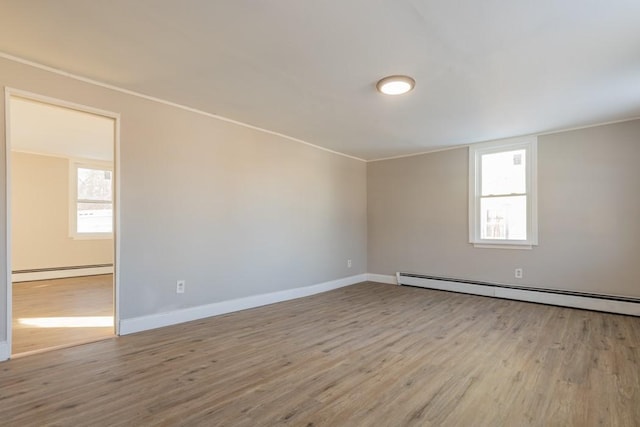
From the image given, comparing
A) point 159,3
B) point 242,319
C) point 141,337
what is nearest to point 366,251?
point 242,319

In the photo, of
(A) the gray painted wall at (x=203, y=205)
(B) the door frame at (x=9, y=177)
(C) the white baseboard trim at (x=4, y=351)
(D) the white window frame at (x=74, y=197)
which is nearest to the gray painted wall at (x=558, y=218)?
(A) the gray painted wall at (x=203, y=205)

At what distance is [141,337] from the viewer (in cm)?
311

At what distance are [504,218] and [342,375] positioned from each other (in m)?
3.79

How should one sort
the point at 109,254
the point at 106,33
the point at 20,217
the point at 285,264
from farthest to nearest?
1. the point at 109,254
2. the point at 20,217
3. the point at 285,264
4. the point at 106,33

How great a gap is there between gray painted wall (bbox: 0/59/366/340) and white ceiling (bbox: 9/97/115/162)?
0.54m

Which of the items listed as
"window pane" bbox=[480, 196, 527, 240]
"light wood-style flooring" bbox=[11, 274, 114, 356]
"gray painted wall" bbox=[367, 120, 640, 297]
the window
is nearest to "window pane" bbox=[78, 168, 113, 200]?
"light wood-style flooring" bbox=[11, 274, 114, 356]

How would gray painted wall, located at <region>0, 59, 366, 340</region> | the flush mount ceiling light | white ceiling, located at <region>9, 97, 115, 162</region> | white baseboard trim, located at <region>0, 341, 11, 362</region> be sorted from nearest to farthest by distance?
white baseboard trim, located at <region>0, 341, 11, 362</region> < the flush mount ceiling light < gray painted wall, located at <region>0, 59, 366, 340</region> < white ceiling, located at <region>9, 97, 115, 162</region>

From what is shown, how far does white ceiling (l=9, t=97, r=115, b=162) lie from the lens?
409 centimetres

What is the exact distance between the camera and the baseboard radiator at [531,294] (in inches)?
155

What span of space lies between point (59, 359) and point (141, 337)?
62cm

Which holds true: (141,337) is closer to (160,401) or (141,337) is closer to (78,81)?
(160,401)

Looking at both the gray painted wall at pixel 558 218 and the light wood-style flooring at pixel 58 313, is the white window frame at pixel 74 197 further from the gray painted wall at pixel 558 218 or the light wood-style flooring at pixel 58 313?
the gray painted wall at pixel 558 218

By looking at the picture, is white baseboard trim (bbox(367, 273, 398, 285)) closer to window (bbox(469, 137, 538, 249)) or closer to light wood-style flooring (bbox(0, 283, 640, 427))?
window (bbox(469, 137, 538, 249))

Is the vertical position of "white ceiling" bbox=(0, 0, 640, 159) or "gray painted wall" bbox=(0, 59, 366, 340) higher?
"white ceiling" bbox=(0, 0, 640, 159)
